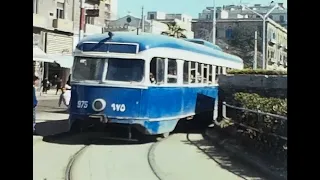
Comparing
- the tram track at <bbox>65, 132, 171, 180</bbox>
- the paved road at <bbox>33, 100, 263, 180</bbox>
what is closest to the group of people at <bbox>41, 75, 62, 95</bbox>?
the paved road at <bbox>33, 100, 263, 180</bbox>

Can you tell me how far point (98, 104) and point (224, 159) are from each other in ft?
5.85

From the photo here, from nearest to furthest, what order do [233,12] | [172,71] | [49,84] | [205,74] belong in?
1. [233,12]
2. [172,71]
3. [49,84]
4. [205,74]

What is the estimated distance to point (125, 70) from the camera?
607 centimetres

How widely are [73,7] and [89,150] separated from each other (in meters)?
2.58

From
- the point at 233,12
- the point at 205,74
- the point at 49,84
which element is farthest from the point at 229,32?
the point at 49,84

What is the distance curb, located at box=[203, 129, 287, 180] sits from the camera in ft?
13.3

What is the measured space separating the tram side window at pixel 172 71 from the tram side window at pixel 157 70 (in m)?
0.12

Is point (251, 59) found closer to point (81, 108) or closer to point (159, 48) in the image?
point (159, 48)

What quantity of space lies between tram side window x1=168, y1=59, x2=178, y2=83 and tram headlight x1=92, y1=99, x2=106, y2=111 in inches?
41.0

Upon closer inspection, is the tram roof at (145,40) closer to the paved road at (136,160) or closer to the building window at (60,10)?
the building window at (60,10)

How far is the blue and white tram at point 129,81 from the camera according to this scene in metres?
5.96

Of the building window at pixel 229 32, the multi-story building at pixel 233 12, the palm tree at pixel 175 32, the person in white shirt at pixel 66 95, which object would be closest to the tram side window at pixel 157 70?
the palm tree at pixel 175 32

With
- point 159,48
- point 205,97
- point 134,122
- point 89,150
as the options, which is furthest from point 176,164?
point 205,97

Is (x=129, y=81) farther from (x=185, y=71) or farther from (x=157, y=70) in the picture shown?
(x=185, y=71)
